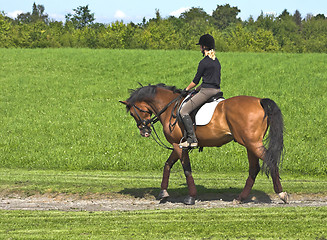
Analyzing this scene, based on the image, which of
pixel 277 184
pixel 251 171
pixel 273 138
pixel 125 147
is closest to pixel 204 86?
pixel 273 138

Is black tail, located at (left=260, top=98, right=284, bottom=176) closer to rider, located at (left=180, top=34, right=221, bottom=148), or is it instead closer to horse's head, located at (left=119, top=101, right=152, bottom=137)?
rider, located at (left=180, top=34, right=221, bottom=148)

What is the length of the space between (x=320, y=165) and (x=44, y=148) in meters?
12.1

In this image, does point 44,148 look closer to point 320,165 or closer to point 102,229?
point 320,165

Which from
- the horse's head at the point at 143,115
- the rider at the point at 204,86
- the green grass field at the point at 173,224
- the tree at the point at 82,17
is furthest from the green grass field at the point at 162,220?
the tree at the point at 82,17

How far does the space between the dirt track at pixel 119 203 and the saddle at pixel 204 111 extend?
206cm

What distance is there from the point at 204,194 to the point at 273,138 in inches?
130

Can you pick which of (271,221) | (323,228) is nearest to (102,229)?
(271,221)

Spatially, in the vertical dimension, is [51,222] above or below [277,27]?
below

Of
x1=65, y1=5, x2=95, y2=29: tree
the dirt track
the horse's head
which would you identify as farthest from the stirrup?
x1=65, y1=5, x2=95, y2=29: tree

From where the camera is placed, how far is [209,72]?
11.5 meters

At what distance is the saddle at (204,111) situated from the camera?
37.6 ft

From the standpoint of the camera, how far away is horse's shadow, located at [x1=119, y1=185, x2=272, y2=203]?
12.8 metres

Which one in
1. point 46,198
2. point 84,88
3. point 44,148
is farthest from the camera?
point 84,88

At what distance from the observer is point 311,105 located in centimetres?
2803
